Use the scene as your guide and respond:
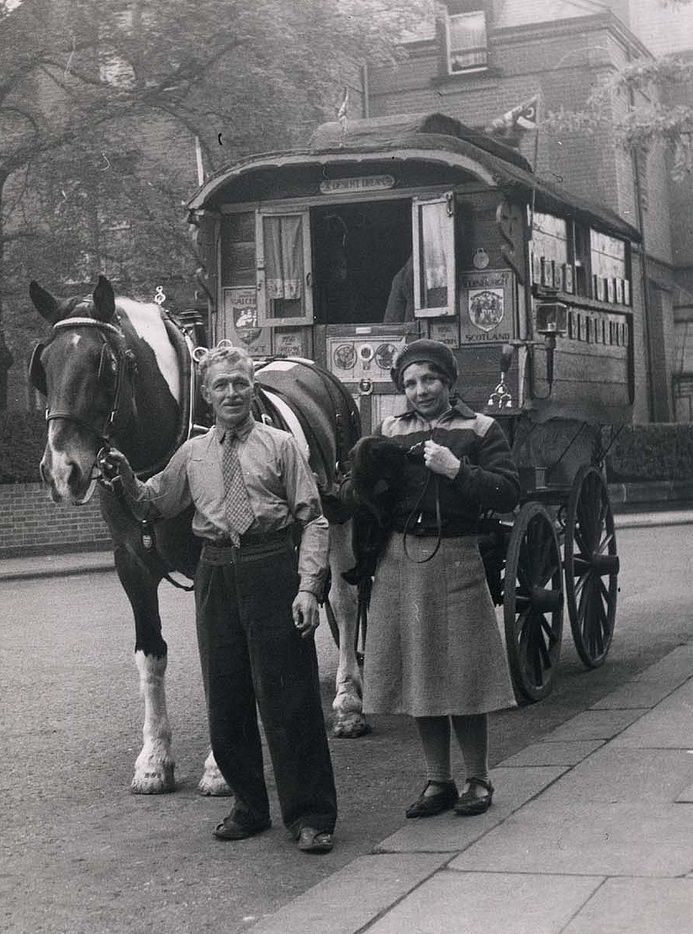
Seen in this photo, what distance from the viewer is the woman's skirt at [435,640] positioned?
5062mm

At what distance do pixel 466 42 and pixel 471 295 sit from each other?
21150mm

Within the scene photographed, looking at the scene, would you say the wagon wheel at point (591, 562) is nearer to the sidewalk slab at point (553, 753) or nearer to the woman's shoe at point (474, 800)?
the sidewalk slab at point (553, 753)

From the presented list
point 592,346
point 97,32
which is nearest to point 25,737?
point 592,346

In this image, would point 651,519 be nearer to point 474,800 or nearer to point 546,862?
point 474,800

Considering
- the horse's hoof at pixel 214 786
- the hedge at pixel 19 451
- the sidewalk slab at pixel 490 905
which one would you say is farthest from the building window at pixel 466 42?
the sidewalk slab at pixel 490 905

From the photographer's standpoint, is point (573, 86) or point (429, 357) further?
point (573, 86)

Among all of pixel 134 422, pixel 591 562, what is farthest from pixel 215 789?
pixel 591 562

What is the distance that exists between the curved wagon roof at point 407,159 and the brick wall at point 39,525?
11.0 meters

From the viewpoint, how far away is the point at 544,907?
3863 millimetres

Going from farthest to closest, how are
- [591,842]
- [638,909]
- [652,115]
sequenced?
[652,115]
[591,842]
[638,909]

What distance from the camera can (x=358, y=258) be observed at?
10367 millimetres

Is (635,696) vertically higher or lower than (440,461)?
lower

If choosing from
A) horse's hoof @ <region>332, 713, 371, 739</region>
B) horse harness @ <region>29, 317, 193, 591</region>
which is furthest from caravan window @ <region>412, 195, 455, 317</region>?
horse harness @ <region>29, 317, 193, 591</region>

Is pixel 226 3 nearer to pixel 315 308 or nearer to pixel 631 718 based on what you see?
pixel 315 308
